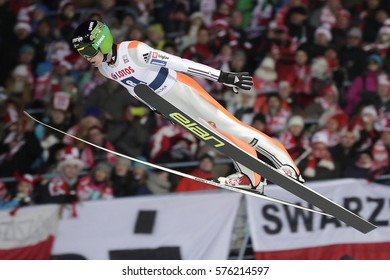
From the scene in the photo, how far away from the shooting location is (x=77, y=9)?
15.0m

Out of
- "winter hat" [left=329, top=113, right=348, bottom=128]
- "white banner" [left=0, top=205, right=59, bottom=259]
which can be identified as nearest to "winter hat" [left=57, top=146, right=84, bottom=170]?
"white banner" [left=0, top=205, right=59, bottom=259]

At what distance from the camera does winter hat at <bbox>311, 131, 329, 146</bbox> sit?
11.9 m

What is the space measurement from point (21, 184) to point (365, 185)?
3.52m

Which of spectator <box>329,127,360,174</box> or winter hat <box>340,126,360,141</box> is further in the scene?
winter hat <box>340,126,360,141</box>

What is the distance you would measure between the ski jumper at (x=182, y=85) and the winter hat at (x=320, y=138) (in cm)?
214

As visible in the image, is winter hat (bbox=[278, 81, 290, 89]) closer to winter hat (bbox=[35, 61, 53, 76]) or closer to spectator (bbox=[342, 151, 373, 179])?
spectator (bbox=[342, 151, 373, 179])

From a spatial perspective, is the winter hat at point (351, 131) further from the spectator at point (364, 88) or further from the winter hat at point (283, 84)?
the winter hat at point (283, 84)

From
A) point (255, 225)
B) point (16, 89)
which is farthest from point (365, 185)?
point (16, 89)

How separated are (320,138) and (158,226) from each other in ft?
6.41

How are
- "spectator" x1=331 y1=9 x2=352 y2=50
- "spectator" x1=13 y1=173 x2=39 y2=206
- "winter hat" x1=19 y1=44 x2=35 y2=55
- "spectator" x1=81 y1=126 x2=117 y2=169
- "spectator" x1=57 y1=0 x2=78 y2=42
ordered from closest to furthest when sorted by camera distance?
"spectator" x1=13 y1=173 x2=39 y2=206 → "spectator" x1=81 y1=126 x2=117 y2=169 → "spectator" x1=331 y1=9 x2=352 y2=50 → "winter hat" x1=19 y1=44 x2=35 y2=55 → "spectator" x1=57 y1=0 x2=78 y2=42

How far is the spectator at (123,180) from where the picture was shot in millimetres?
11922

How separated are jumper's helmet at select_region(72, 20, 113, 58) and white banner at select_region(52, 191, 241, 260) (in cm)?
259

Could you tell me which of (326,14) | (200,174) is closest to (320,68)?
(326,14)

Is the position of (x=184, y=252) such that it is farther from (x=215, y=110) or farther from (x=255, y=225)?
(x=215, y=110)
